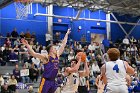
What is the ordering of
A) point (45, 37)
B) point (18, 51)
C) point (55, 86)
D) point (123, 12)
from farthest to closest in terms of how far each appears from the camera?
point (123, 12), point (45, 37), point (18, 51), point (55, 86)

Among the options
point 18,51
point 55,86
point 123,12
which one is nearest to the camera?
point 55,86

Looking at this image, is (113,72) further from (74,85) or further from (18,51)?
(18,51)

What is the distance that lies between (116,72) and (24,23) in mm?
23904

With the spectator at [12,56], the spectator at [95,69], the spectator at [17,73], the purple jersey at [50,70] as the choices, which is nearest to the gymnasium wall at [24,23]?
the spectator at [12,56]

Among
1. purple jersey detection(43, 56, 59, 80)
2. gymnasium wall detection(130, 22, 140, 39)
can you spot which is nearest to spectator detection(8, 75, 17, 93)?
purple jersey detection(43, 56, 59, 80)

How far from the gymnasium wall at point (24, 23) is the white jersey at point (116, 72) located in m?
22.8

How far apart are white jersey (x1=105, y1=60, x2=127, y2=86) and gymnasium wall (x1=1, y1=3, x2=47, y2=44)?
2280 cm

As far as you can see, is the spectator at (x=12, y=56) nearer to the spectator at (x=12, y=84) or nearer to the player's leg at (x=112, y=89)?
the spectator at (x=12, y=84)

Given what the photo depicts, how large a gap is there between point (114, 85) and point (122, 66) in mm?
423

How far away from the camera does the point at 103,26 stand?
111ft

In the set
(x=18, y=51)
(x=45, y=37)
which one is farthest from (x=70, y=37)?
(x=18, y=51)

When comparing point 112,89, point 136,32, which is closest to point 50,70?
point 112,89

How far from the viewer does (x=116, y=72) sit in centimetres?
677

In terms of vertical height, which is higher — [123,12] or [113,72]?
[123,12]
